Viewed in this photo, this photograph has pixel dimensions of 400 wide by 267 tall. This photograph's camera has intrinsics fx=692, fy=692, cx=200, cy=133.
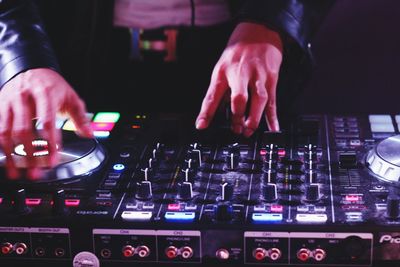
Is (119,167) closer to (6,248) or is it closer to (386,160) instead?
(6,248)

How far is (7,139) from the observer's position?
1.32 metres

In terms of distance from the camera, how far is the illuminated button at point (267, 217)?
1.20m

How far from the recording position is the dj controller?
119cm

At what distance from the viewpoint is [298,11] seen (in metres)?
1.68

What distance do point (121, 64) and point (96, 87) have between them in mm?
123

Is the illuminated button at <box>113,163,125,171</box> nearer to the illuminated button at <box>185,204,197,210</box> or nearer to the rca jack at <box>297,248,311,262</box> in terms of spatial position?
the illuminated button at <box>185,204,197,210</box>

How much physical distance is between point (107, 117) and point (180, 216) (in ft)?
1.74

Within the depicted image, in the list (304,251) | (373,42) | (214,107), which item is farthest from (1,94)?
(373,42)

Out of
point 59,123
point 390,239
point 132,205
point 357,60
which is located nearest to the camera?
point 390,239

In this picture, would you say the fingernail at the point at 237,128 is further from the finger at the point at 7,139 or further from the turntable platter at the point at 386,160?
the finger at the point at 7,139

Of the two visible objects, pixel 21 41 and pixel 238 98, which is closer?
pixel 238 98

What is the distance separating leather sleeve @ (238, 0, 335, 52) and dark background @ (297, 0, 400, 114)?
794 millimetres

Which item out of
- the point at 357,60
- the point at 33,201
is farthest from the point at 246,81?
the point at 357,60

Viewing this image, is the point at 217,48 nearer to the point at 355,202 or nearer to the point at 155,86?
the point at 155,86
